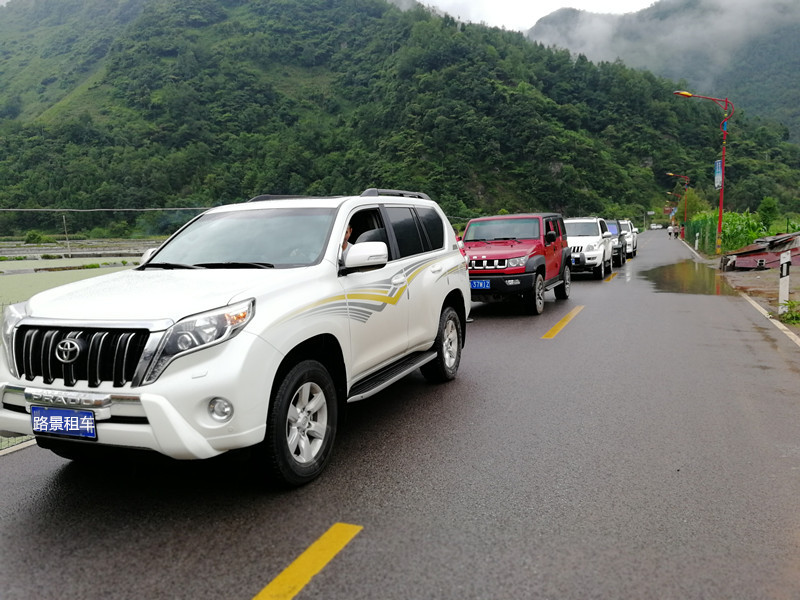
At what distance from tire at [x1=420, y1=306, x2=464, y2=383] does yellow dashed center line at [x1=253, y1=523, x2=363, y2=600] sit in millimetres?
3040

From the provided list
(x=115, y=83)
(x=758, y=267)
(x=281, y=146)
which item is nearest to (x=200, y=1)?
(x=115, y=83)

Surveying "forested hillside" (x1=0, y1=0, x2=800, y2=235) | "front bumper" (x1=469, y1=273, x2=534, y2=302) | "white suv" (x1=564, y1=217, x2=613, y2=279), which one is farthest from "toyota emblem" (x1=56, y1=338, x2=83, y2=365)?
"forested hillside" (x1=0, y1=0, x2=800, y2=235)

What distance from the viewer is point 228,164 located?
9012cm

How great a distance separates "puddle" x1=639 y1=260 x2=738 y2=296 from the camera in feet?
51.3

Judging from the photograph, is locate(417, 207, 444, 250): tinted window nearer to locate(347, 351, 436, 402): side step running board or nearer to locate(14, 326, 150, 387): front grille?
locate(347, 351, 436, 402): side step running board

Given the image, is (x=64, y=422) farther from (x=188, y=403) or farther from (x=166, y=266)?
(x=166, y=266)

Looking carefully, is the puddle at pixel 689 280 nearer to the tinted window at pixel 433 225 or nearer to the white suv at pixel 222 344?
the tinted window at pixel 433 225

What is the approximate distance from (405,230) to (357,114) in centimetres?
11679

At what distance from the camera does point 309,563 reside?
3146mm

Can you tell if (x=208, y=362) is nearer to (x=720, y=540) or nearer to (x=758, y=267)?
(x=720, y=540)

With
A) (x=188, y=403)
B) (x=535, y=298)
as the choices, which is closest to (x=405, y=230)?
(x=188, y=403)

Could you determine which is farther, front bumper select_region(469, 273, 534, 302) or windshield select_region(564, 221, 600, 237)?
windshield select_region(564, 221, 600, 237)

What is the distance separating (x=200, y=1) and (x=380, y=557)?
18962cm

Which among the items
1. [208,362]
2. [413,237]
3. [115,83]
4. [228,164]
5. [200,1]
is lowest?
[208,362]
